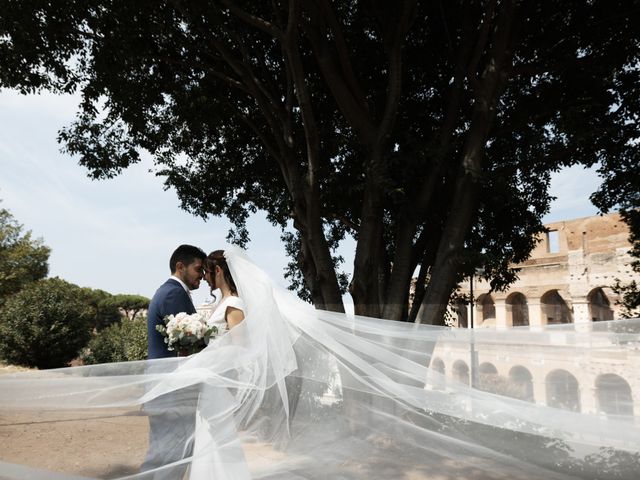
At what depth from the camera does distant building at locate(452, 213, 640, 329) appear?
20.0 metres

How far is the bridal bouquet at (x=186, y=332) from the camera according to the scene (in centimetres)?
309

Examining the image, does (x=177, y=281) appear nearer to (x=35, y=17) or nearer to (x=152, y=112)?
(x=35, y=17)

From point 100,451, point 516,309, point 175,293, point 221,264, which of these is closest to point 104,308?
point 516,309

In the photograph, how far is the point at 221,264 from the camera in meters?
3.65

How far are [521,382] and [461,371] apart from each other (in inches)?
15.9

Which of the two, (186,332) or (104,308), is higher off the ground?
(104,308)

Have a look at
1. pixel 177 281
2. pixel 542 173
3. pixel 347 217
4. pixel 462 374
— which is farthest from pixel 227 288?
pixel 542 173

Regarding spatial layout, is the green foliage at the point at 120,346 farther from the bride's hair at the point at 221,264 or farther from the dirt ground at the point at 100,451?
the dirt ground at the point at 100,451

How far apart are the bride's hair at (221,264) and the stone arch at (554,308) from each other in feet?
70.9

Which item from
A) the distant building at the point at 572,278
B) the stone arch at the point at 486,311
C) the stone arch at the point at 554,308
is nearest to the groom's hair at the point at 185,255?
the distant building at the point at 572,278

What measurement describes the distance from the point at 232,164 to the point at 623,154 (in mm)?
6851

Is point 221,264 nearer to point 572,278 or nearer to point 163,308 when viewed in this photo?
point 163,308

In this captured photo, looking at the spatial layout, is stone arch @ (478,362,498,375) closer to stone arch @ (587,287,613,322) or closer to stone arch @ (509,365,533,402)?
stone arch @ (509,365,533,402)

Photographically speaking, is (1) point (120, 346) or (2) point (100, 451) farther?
(1) point (120, 346)
